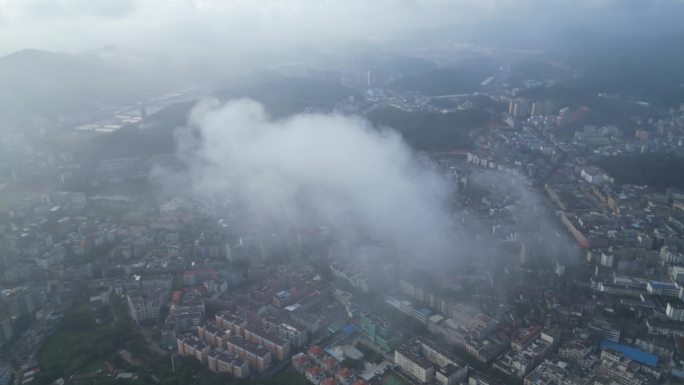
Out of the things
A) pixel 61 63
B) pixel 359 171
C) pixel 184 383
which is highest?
pixel 61 63

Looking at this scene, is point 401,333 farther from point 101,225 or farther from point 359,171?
point 101,225

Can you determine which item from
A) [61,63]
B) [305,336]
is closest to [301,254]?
[305,336]

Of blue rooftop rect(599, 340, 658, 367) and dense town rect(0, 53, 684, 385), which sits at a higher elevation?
dense town rect(0, 53, 684, 385)

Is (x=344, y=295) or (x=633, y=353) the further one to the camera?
(x=344, y=295)

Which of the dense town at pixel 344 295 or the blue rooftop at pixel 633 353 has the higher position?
the dense town at pixel 344 295

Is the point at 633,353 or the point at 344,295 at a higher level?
the point at 344,295
